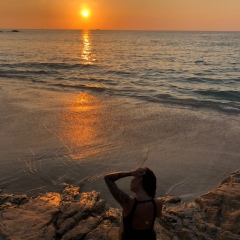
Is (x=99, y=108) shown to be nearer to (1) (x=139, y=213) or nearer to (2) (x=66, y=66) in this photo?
(1) (x=139, y=213)

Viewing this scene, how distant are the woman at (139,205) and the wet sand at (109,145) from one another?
246 centimetres

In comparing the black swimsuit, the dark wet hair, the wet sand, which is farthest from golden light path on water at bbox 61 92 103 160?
the dark wet hair

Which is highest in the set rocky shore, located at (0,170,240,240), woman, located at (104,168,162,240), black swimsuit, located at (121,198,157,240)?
woman, located at (104,168,162,240)

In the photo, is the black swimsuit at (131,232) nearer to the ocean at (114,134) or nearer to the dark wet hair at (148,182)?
the dark wet hair at (148,182)

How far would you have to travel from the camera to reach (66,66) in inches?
1158

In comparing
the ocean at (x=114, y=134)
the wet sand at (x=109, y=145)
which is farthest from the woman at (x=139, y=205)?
the ocean at (x=114, y=134)

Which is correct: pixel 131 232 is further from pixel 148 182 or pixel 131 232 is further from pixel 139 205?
pixel 148 182

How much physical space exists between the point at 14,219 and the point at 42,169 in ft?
7.21

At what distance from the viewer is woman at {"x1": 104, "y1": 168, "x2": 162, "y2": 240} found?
3.13 meters

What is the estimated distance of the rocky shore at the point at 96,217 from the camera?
4586 mm

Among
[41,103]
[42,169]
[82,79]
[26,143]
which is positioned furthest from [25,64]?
[42,169]

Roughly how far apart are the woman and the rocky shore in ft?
4.40

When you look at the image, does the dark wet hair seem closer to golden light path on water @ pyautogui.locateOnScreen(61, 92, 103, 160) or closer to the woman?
the woman

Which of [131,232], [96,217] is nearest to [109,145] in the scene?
[96,217]
